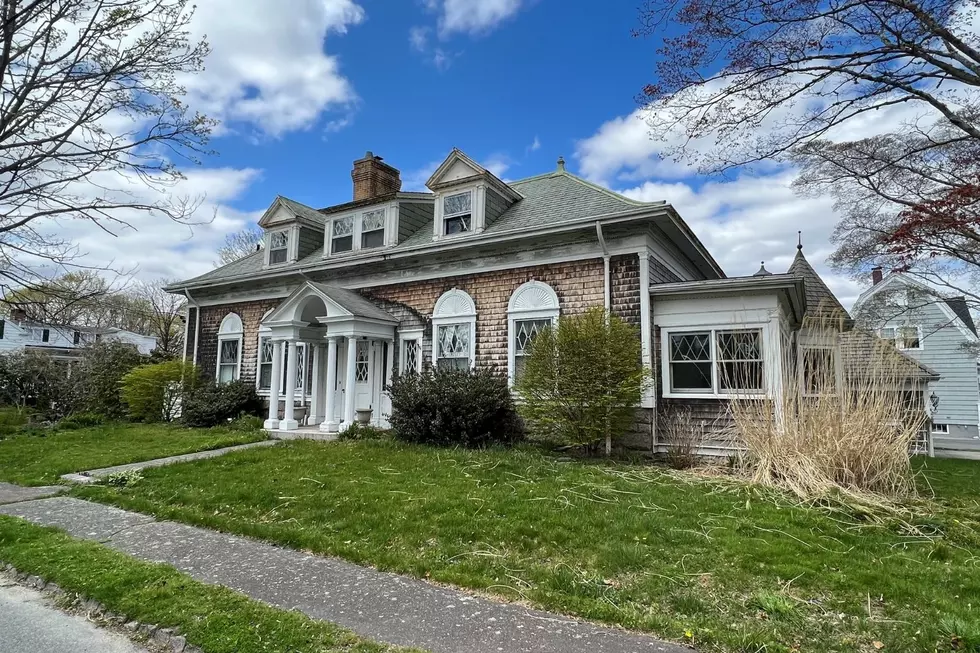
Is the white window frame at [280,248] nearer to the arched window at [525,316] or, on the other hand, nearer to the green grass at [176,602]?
the arched window at [525,316]

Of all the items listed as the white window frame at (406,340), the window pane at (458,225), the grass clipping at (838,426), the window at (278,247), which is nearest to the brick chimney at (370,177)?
the window at (278,247)

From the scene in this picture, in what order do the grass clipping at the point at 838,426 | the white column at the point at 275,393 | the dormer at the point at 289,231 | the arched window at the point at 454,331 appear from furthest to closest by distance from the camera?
1. the dormer at the point at 289,231
2. the white column at the point at 275,393
3. the arched window at the point at 454,331
4. the grass clipping at the point at 838,426

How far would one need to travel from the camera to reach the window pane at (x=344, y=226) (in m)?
14.7

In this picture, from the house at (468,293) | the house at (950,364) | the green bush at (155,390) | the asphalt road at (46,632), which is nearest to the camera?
Answer: the asphalt road at (46,632)

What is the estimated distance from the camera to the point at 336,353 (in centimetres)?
1259

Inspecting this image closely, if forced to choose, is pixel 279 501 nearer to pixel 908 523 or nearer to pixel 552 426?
pixel 552 426

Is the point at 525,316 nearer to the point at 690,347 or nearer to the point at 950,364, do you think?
the point at 690,347

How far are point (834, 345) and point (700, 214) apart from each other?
705cm

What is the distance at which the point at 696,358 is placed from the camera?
994 centimetres

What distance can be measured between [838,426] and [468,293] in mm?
7526

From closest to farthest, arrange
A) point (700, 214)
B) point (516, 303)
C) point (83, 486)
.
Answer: point (83, 486)
point (516, 303)
point (700, 214)

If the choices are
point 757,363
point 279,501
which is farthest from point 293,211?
point 757,363

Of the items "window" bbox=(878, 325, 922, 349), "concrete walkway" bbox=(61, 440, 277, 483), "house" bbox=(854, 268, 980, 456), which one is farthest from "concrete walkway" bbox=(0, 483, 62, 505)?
"house" bbox=(854, 268, 980, 456)

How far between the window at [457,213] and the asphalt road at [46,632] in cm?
1007
